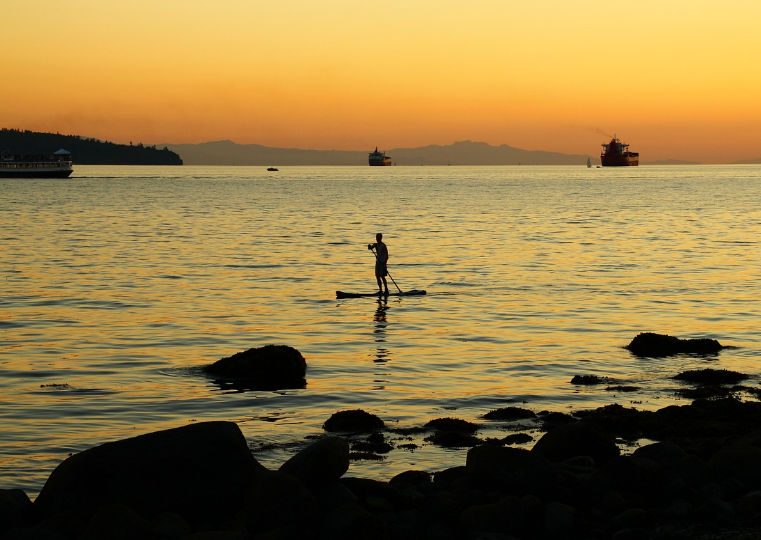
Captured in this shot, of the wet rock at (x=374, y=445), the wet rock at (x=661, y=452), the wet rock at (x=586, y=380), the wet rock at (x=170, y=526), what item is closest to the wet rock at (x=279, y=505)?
the wet rock at (x=170, y=526)

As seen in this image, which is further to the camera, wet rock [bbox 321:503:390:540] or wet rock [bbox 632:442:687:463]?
wet rock [bbox 632:442:687:463]

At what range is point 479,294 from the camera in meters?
31.8

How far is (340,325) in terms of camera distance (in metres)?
25.3

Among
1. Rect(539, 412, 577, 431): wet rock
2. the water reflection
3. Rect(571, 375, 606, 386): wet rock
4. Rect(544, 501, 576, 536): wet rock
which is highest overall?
Rect(544, 501, 576, 536): wet rock

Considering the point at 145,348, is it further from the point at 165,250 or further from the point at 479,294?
the point at 165,250

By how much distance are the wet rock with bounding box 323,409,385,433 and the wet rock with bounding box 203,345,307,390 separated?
313cm

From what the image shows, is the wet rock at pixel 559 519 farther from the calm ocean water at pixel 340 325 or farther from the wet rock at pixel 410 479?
the calm ocean water at pixel 340 325

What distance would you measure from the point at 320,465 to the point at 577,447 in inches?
142

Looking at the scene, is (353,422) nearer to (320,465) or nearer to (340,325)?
(320,465)

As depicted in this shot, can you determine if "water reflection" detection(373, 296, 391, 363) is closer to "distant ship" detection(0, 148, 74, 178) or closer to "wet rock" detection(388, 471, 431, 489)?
"wet rock" detection(388, 471, 431, 489)

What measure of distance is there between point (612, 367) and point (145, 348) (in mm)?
10151

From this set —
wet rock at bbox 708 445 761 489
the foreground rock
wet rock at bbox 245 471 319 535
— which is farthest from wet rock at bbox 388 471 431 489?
wet rock at bbox 708 445 761 489

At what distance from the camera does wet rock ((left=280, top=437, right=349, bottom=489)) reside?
10.5m

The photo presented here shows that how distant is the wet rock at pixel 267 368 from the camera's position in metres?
18.0
